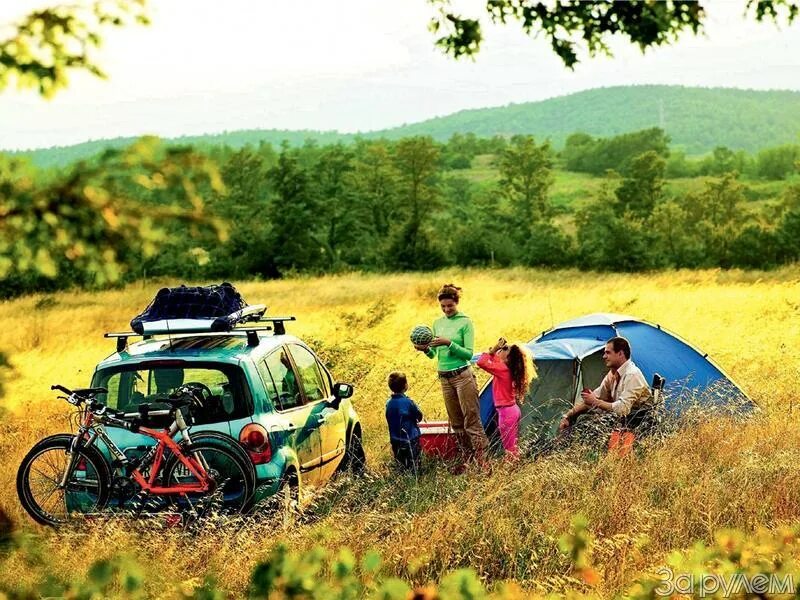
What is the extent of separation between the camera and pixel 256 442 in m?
7.70

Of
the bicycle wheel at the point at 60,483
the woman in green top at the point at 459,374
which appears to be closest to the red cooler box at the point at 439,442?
the woman in green top at the point at 459,374

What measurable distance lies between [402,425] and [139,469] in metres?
2.83

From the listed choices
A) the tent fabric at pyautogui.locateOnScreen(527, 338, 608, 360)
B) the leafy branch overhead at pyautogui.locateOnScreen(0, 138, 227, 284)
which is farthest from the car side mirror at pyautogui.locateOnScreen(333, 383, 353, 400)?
the leafy branch overhead at pyautogui.locateOnScreen(0, 138, 227, 284)

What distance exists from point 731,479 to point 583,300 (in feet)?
57.0

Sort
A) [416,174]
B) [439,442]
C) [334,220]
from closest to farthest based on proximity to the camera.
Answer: [439,442] → [334,220] → [416,174]

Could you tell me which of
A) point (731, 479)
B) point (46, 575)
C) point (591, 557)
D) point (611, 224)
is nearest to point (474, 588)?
point (46, 575)

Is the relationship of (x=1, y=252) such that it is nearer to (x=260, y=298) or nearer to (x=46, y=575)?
(x=46, y=575)

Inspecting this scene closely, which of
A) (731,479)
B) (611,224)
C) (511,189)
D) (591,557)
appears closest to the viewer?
(591,557)

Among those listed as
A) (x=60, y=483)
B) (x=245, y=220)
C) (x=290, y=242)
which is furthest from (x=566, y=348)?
(x=245, y=220)

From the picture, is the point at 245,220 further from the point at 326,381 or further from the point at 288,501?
the point at 288,501

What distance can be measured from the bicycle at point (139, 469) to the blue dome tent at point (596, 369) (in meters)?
3.92

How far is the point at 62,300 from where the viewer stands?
32.9 metres

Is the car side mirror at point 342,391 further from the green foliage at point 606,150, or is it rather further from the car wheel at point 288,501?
the green foliage at point 606,150

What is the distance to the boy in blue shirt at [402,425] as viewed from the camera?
9.86 meters
